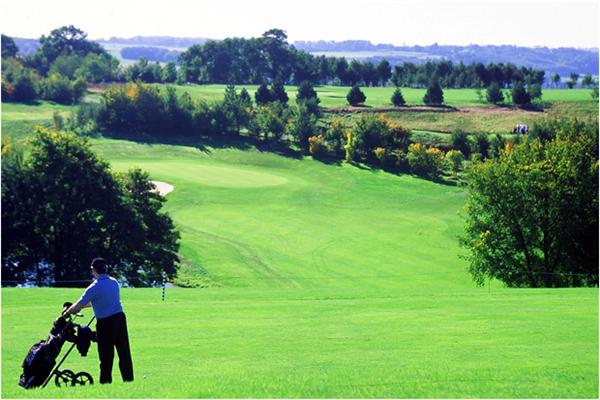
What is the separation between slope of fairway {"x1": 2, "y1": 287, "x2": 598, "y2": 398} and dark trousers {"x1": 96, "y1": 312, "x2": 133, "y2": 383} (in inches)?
16.3

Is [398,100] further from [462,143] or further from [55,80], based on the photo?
[55,80]

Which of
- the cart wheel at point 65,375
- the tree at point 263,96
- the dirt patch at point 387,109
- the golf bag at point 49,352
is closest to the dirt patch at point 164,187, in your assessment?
the dirt patch at point 387,109

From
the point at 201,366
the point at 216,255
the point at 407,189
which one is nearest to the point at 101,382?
the point at 201,366

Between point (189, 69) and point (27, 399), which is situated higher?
point (189, 69)

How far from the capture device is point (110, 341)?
52.8 feet

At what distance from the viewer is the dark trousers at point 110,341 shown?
52.7ft

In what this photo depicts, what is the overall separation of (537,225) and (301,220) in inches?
1013

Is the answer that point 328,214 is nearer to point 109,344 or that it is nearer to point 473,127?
point 473,127

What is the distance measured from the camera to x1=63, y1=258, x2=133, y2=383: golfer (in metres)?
15.9

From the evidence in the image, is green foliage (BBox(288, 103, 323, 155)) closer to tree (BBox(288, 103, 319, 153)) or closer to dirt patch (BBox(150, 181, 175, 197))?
tree (BBox(288, 103, 319, 153))

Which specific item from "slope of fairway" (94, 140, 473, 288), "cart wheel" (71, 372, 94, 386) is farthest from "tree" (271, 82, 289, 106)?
"cart wheel" (71, 372, 94, 386)

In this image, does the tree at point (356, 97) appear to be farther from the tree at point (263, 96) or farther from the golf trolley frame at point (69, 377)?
the golf trolley frame at point (69, 377)

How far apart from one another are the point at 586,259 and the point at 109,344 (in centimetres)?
4497

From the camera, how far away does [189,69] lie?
597ft
